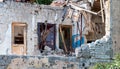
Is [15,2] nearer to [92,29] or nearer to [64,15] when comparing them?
[64,15]

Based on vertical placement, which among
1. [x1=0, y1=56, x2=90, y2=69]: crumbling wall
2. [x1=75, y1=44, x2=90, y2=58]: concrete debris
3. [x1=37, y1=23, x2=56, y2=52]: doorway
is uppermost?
[x1=37, y1=23, x2=56, y2=52]: doorway

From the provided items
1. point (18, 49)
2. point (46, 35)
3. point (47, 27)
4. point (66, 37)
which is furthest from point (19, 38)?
point (66, 37)

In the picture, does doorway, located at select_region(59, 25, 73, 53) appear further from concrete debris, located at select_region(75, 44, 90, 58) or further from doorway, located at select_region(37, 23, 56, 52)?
concrete debris, located at select_region(75, 44, 90, 58)

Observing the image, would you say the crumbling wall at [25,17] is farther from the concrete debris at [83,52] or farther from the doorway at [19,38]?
the concrete debris at [83,52]

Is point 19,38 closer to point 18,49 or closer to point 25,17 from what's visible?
point 18,49

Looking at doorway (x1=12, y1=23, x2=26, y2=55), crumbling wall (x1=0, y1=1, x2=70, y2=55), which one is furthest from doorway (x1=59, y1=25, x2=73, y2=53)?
doorway (x1=12, y1=23, x2=26, y2=55)

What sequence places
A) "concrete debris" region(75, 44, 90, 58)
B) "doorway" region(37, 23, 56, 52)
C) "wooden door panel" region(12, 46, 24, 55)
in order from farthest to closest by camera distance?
"doorway" region(37, 23, 56, 52) → "wooden door panel" region(12, 46, 24, 55) → "concrete debris" region(75, 44, 90, 58)

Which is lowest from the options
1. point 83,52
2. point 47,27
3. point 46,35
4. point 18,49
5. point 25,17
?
point 18,49

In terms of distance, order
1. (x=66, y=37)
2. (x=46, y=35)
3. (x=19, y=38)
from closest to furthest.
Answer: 1. (x=46, y=35)
2. (x=19, y=38)
3. (x=66, y=37)

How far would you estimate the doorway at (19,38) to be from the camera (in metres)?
20.6

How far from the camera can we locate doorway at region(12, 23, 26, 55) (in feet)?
67.5

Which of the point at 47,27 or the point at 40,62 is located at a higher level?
the point at 47,27

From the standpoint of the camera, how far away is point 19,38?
2133 cm

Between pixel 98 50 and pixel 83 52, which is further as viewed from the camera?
pixel 98 50
